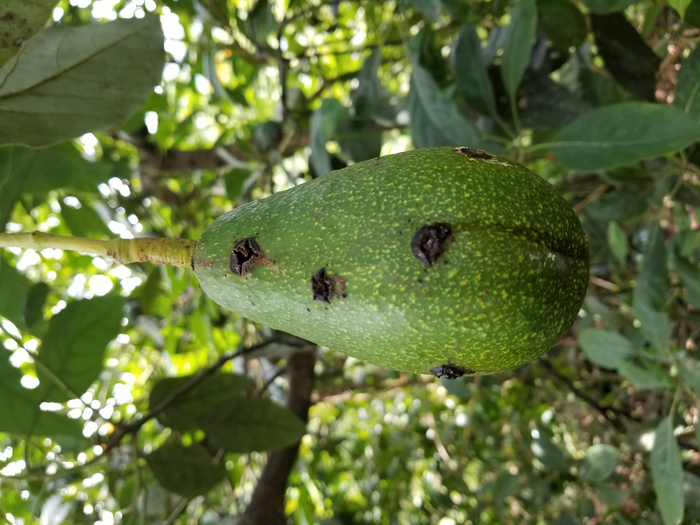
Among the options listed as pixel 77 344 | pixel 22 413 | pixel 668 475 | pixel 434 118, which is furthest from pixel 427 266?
pixel 668 475

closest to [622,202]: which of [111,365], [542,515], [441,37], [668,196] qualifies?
[668,196]

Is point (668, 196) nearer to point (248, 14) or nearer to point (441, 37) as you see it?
point (441, 37)

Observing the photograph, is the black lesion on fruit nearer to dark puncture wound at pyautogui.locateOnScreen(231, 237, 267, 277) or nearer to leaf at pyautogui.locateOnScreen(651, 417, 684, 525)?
dark puncture wound at pyautogui.locateOnScreen(231, 237, 267, 277)

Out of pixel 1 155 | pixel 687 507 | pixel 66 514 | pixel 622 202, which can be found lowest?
pixel 66 514

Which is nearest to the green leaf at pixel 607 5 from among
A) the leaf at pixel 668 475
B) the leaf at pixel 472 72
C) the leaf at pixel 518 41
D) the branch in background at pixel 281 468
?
the leaf at pixel 518 41

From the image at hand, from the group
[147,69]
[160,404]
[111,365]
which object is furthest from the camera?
[111,365]

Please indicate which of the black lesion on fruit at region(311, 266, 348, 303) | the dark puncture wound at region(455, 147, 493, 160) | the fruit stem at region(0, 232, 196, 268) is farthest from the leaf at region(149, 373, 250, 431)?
the dark puncture wound at region(455, 147, 493, 160)

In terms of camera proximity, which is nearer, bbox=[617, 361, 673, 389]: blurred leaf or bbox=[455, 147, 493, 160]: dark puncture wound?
bbox=[455, 147, 493, 160]: dark puncture wound

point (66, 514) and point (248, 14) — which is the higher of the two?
point (248, 14)
